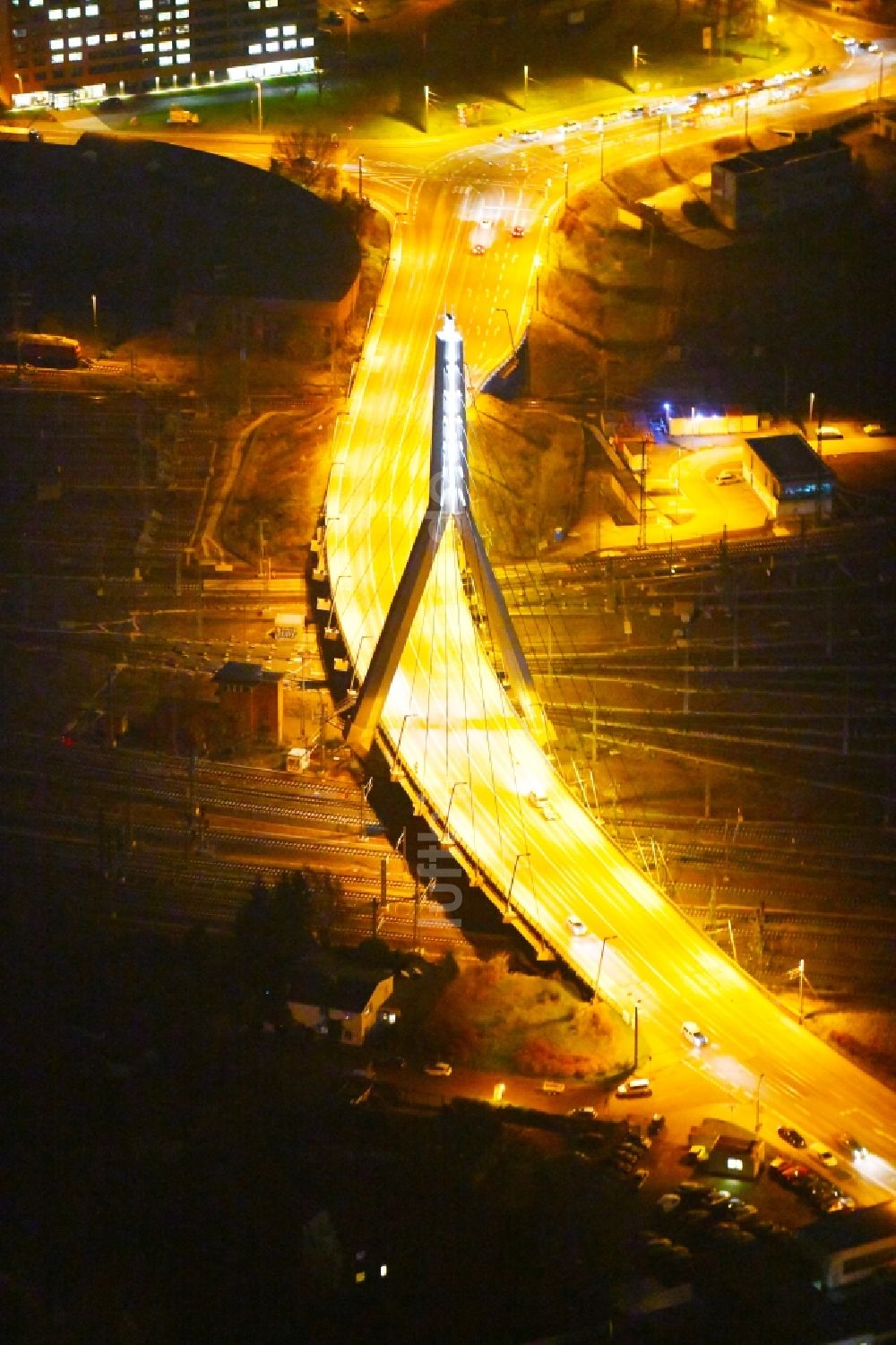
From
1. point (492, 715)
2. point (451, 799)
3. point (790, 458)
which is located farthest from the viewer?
point (790, 458)

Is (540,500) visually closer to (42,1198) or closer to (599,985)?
(599,985)

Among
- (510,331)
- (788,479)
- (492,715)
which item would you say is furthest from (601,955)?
(510,331)

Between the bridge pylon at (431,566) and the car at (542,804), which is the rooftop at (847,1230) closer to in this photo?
the car at (542,804)

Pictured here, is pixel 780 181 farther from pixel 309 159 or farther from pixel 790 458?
pixel 790 458

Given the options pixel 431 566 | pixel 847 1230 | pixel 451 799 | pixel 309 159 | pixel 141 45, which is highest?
pixel 141 45

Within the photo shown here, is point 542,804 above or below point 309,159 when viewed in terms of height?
below

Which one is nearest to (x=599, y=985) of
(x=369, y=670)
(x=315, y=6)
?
(x=369, y=670)

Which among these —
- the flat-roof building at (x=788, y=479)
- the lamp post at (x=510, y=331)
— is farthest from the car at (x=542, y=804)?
the lamp post at (x=510, y=331)
